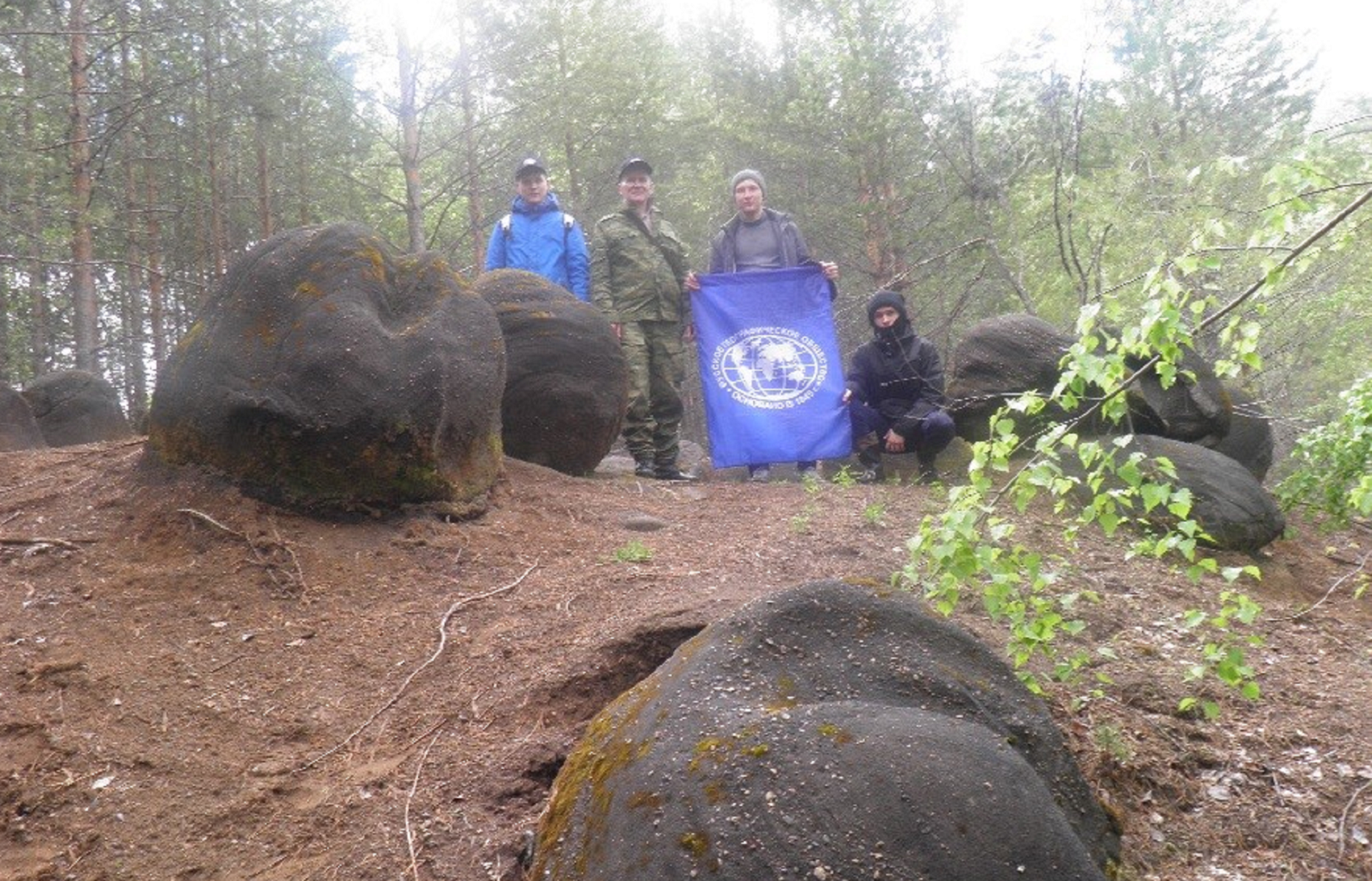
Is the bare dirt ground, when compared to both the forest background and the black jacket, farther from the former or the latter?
the forest background

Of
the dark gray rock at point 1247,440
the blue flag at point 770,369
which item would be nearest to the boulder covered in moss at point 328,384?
the blue flag at point 770,369

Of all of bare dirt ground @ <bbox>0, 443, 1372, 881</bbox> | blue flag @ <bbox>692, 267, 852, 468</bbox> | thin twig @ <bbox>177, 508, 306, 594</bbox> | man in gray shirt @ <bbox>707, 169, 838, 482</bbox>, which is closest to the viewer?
bare dirt ground @ <bbox>0, 443, 1372, 881</bbox>

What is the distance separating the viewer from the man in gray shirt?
8.49 meters

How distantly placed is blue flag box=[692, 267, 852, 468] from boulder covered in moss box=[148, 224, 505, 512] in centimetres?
299

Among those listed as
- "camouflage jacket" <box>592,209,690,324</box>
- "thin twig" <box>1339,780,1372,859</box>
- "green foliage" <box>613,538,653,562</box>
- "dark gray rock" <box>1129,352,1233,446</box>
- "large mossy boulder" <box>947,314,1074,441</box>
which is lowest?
"thin twig" <box>1339,780,1372,859</box>

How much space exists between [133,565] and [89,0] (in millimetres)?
10446

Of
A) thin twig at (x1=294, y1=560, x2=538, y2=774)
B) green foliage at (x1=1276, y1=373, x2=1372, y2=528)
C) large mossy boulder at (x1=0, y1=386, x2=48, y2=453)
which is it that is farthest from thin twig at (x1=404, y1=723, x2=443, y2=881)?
large mossy boulder at (x1=0, y1=386, x2=48, y2=453)

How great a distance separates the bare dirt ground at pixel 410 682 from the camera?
301 cm

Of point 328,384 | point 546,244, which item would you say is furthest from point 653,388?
point 328,384

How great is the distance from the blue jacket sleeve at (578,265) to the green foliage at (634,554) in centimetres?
340

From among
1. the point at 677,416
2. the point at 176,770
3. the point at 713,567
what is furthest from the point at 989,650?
the point at 677,416

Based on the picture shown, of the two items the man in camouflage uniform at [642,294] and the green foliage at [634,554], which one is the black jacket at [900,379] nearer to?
the man in camouflage uniform at [642,294]

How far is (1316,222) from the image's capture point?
8.91 feet

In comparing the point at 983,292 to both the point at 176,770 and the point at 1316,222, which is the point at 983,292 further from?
the point at 176,770
